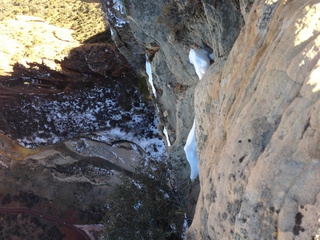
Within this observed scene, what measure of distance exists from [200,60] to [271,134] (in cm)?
423

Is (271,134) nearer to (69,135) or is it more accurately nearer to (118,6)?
(118,6)

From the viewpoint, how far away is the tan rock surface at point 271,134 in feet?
9.75

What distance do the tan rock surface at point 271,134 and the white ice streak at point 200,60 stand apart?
2671mm

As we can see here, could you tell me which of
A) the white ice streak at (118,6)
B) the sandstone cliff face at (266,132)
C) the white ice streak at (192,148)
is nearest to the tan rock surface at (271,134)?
the sandstone cliff face at (266,132)

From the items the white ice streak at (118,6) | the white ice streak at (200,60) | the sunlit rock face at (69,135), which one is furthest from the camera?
the sunlit rock face at (69,135)

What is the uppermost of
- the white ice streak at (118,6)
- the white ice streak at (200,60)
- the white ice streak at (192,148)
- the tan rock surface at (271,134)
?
the white ice streak at (118,6)

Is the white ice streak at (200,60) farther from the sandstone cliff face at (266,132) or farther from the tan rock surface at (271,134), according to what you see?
the tan rock surface at (271,134)

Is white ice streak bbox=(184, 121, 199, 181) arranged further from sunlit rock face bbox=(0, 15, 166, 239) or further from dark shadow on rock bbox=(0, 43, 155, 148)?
dark shadow on rock bbox=(0, 43, 155, 148)

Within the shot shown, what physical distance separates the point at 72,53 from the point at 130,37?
7.93 feet

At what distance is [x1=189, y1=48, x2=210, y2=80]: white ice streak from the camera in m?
7.18

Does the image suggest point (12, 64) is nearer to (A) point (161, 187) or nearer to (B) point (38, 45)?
(B) point (38, 45)

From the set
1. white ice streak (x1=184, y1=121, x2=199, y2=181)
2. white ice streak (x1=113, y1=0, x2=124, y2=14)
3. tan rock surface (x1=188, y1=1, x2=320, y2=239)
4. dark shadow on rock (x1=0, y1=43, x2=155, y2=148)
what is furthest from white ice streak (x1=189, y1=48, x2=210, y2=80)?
dark shadow on rock (x1=0, y1=43, x2=155, y2=148)

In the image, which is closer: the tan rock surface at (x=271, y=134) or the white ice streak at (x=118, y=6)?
the tan rock surface at (x=271, y=134)

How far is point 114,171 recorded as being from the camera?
1509 cm
